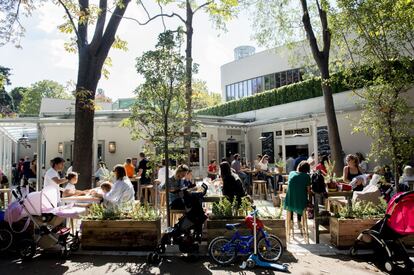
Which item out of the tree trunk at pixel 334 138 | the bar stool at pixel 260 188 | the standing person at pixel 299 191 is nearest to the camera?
the standing person at pixel 299 191

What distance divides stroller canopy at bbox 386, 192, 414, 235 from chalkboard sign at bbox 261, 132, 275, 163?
14.9m

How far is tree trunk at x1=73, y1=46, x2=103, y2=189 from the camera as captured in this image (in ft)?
26.1

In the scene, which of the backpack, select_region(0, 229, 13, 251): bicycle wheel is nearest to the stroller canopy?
the backpack

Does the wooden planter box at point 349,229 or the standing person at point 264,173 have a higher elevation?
the standing person at point 264,173

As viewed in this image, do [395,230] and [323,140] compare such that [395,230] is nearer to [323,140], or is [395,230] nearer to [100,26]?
[100,26]

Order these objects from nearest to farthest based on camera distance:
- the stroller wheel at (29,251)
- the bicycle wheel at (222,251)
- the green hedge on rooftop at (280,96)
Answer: the bicycle wheel at (222,251) < the stroller wheel at (29,251) < the green hedge on rooftop at (280,96)

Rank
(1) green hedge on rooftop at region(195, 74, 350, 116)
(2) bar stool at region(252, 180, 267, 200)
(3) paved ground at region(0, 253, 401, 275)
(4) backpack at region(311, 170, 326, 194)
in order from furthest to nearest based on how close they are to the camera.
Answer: (1) green hedge on rooftop at region(195, 74, 350, 116) < (2) bar stool at region(252, 180, 267, 200) < (4) backpack at region(311, 170, 326, 194) < (3) paved ground at region(0, 253, 401, 275)

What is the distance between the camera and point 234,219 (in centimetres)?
576

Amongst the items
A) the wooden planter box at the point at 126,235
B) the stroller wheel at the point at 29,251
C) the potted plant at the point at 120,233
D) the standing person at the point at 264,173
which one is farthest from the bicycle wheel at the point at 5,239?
the standing person at the point at 264,173

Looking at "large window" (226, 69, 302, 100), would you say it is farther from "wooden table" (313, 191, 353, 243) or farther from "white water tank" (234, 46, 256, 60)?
"wooden table" (313, 191, 353, 243)

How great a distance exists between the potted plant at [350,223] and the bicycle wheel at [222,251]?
1822 mm

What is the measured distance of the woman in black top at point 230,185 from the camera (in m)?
6.37

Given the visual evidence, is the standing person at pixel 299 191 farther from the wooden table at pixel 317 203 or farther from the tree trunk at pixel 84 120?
the tree trunk at pixel 84 120

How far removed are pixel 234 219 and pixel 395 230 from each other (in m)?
2.28
